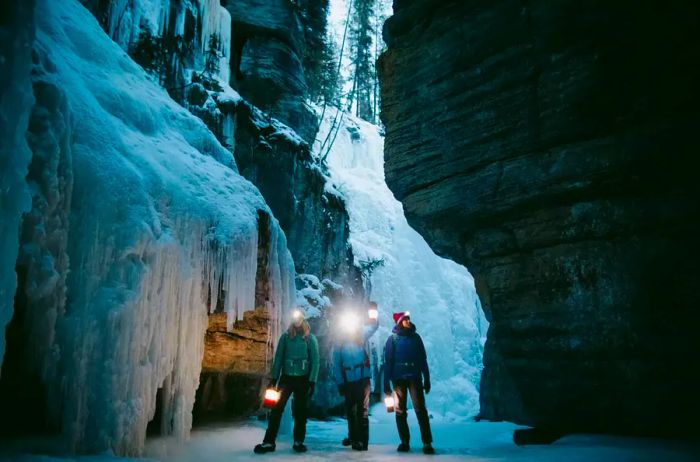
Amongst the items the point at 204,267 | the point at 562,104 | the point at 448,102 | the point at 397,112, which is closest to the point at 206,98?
the point at 397,112

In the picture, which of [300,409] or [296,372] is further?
[296,372]

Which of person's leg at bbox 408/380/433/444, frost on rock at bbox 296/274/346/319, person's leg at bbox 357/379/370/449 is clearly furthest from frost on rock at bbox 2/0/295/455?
frost on rock at bbox 296/274/346/319

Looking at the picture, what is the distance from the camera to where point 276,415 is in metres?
5.84

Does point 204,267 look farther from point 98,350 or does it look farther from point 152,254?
point 98,350

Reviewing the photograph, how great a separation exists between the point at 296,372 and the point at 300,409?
0.51m

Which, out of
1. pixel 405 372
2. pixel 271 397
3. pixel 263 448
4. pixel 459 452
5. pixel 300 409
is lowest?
pixel 459 452

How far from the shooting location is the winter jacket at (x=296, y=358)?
609 centimetres

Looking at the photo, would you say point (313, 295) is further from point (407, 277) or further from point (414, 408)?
point (407, 277)

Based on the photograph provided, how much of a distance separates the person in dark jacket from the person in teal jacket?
119cm

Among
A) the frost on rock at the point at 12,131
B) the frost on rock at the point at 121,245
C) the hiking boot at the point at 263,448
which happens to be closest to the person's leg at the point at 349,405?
the hiking boot at the point at 263,448

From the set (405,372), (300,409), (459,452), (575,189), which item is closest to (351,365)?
(405,372)

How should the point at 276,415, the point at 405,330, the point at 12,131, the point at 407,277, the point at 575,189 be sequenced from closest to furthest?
the point at 12,131 < the point at 276,415 < the point at 405,330 < the point at 575,189 < the point at 407,277

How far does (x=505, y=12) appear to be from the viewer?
26.9ft

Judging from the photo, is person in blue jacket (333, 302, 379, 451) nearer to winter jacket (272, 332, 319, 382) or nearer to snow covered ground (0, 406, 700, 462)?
snow covered ground (0, 406, 700, 462)
